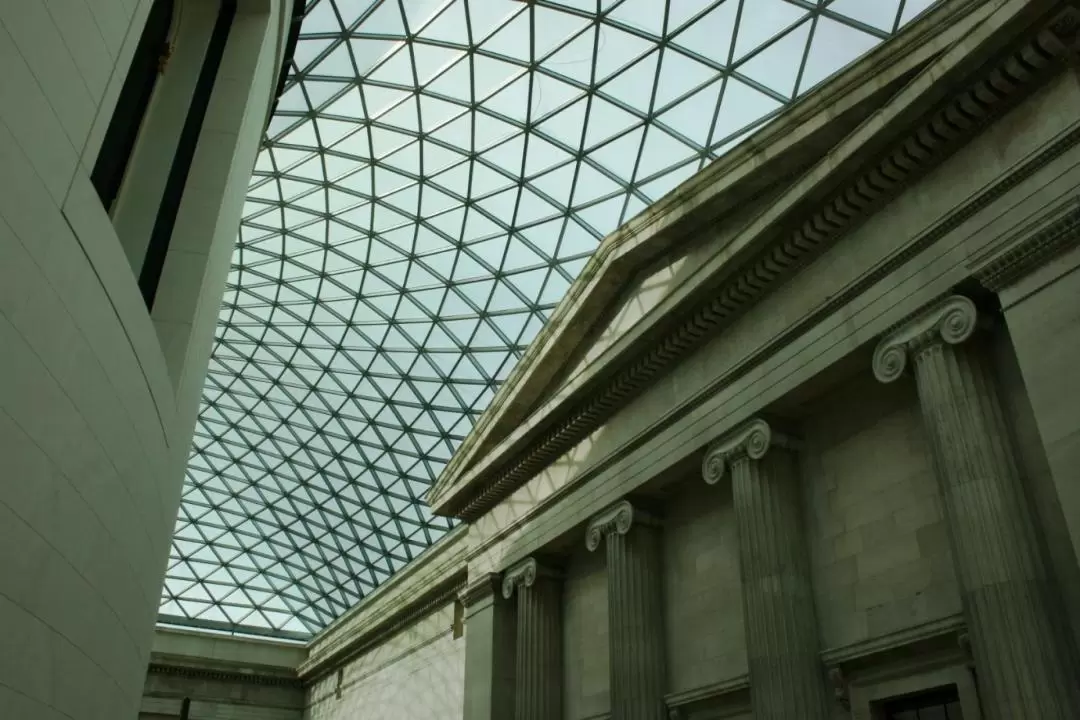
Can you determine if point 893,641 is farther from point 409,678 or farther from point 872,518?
point 409,678

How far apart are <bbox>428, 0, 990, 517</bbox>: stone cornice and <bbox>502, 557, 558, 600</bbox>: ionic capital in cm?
302

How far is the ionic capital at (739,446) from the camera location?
16.1 m

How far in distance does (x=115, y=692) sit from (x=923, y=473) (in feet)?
38.4

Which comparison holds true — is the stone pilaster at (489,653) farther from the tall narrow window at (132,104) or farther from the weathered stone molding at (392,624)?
the tall narrow window at (132,104)

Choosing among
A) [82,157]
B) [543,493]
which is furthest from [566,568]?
[82,157]

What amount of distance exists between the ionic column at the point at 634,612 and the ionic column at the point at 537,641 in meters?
3.00

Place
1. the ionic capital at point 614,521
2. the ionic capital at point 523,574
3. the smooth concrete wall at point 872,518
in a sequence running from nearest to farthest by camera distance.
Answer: the smooth concrete wall at point 872,518 → the ionic capital at point 614,521 → the ionic capital at point 523,574

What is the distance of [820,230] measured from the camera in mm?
15531

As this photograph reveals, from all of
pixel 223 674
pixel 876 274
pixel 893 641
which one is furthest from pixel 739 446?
pixel 223 674

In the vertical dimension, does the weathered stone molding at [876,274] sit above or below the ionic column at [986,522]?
above

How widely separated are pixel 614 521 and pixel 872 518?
6702 mm

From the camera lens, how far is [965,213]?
12938 mm

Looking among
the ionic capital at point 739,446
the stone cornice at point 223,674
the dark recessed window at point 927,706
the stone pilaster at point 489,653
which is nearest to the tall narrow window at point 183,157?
the ionic capital at point 739,446

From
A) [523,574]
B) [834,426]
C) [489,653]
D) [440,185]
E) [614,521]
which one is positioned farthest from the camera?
[440,185]
